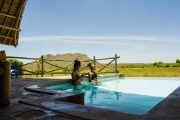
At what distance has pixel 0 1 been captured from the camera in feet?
27.8

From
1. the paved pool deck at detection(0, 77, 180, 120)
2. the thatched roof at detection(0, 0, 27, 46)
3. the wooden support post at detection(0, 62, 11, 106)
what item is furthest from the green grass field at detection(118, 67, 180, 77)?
the wooden support post at detection(0, 62, 11, 106)

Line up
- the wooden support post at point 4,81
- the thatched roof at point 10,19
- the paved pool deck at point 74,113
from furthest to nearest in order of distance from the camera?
1. the thatched roof at point 10,19
2. the wooden support post at point 4,81
3. the paved pool deck at point 74,113

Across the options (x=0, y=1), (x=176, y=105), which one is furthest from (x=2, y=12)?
(x=176, y=105)

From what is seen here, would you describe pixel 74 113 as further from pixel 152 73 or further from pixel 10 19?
pixel 152 73

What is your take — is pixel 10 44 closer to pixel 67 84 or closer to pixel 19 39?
pixel 19 39

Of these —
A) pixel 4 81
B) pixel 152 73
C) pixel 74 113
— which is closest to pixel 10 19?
pixel 4 81

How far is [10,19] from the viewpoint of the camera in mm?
9312

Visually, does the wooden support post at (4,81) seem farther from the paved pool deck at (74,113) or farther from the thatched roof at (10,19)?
the thatched roof at (10,19)

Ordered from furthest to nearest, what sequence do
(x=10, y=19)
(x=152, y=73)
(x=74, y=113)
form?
(x=152, y=73)
(x=10, y=19)
(x=74, y=113)

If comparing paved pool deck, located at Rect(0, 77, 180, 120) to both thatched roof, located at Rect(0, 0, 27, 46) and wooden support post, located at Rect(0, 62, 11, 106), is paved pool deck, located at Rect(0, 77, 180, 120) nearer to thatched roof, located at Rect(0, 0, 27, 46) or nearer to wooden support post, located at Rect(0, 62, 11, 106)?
wooden support post, located at Rect(0, 62, 11, 106)

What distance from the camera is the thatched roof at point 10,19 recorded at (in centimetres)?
875

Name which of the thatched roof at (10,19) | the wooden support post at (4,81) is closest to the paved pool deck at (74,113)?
the wooden support post at (4,81)

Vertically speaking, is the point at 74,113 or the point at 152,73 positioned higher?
the point at 152,73

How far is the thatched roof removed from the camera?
8.75 metres
